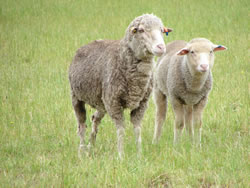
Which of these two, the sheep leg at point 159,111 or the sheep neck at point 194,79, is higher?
the sheep neck at point 194,79

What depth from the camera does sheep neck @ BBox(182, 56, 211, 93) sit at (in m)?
5.39

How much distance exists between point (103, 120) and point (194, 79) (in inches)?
87.1

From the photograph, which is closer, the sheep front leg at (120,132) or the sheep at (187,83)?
the sheep front leg at (120,132)

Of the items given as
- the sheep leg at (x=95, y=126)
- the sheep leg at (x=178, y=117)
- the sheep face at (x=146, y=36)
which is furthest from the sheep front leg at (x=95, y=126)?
the sheep face at (x=146, y=36)

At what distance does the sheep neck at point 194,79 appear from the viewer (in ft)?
17.7

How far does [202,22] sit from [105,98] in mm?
9703

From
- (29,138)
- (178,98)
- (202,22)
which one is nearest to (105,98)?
(178,98)

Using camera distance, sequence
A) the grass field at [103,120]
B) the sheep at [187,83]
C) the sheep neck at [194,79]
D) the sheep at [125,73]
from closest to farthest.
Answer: the grass field at [103,120]
the sheep at [125,73]
the sheep at [187,83]
the sheep neck at [194,79]

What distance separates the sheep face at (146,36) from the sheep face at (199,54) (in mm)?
538

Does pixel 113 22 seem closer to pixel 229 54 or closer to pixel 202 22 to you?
pixel 202 22

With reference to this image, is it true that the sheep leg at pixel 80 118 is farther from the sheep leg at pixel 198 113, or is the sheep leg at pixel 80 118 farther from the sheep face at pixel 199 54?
the sheep face at pixel 199 54

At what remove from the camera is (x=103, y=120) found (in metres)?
7.12

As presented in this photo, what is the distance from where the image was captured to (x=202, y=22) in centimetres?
1417

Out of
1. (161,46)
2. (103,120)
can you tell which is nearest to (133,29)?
(161,46)
